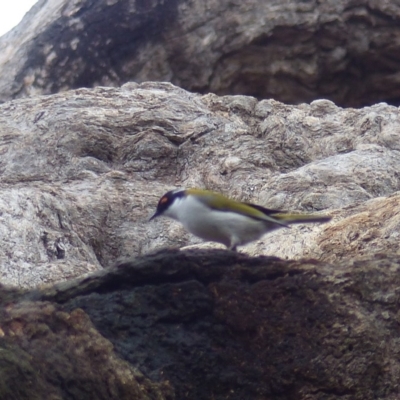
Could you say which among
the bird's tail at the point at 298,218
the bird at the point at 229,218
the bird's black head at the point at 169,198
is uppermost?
the bird's black head at the point at 169,198

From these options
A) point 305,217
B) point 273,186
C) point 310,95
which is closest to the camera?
point 305,217

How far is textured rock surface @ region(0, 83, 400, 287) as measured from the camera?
8023 millimetres

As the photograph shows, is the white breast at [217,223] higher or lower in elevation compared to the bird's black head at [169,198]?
lower

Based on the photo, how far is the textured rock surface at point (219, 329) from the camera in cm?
519

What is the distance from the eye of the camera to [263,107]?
36.3 ft

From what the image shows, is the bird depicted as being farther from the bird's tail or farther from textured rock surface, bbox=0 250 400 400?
textured rock surface, bbox=0 250 400 400

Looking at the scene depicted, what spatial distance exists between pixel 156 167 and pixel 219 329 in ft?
16.4

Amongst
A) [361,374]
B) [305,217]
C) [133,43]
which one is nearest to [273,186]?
[305,217]

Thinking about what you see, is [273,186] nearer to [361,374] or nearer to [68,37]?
[361,374]

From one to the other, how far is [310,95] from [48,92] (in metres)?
3.97

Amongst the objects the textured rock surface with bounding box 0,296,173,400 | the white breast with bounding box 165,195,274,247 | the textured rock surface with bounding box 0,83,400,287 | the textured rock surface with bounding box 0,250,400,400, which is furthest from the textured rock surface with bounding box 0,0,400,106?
the textured rock surface with bounding box 0,296,173,400

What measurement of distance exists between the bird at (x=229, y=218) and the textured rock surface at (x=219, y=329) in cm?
26

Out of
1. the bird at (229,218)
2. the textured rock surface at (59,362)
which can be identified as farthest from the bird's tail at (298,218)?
the textured rock surface at (59,362)

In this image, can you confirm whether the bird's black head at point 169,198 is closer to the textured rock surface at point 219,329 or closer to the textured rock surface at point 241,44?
the textured rock surface at point 219,329
